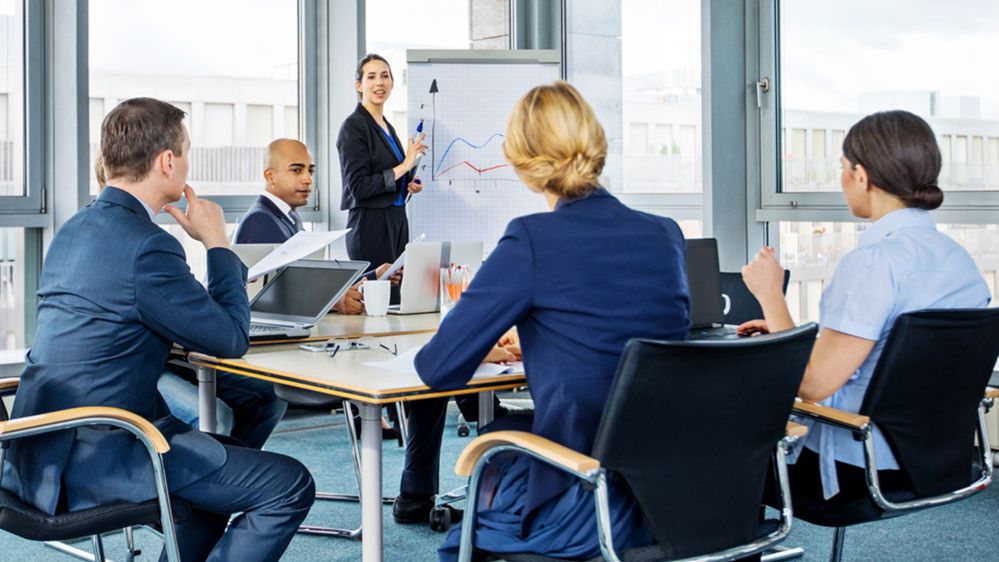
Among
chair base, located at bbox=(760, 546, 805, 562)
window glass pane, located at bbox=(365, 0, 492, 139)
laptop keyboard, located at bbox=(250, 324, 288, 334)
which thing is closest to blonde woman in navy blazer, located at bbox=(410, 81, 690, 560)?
laptop keyboard, located at bbox=(250, 324, 288, 334)

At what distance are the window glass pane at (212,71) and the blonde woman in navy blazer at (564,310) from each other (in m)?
3.33

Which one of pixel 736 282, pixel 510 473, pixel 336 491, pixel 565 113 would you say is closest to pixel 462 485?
pixel 336 491

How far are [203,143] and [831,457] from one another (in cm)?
377

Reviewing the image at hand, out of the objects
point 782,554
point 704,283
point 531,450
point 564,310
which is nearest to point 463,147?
point 704,283

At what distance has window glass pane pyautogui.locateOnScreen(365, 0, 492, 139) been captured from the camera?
229 inches

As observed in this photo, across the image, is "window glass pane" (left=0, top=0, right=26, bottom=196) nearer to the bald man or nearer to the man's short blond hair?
the bald man

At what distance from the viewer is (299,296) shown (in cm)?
320

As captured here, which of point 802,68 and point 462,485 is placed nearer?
point 462,485

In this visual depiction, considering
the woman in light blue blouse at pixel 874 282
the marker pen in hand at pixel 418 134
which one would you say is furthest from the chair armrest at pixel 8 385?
the marker pen in hand at pixel 418 134

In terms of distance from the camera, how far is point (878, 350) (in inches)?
94.2

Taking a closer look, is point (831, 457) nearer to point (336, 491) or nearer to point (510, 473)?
point (510, 473)

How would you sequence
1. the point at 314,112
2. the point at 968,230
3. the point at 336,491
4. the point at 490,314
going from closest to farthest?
the point at 490,314
the point at 336,491
the point at 968,230
the point at 314,112

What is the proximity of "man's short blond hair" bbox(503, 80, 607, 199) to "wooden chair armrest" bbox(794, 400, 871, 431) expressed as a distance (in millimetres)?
705

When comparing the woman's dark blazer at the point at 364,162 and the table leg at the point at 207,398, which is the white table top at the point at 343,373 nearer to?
the table leg at the point at 207,398
